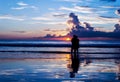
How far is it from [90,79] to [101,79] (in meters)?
0.53

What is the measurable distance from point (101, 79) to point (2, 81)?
4495mm

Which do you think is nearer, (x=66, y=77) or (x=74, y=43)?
(x=66, y=77)

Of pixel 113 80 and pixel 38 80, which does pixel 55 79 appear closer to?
pixel 38 80

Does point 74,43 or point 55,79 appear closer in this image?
point 55,79

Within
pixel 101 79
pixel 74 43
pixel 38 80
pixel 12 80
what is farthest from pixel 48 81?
pixel 74 43

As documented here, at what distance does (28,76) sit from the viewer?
16609mm

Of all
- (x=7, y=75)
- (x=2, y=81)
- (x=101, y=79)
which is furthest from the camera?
(x=7, y=75)

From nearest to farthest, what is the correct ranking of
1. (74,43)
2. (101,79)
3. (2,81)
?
(2,81), (101,79), (74,43)

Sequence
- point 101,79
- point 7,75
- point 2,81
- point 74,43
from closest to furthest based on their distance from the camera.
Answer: point 2,81, point 101,79, point 7,75, point 74,43

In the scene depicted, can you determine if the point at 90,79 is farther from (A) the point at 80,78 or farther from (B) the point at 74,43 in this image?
(B) the point at 74,43

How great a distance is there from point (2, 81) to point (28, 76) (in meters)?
2.02

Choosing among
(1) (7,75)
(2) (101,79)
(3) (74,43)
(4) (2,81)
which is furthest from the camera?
(3) (74,43)

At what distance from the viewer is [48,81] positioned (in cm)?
1491

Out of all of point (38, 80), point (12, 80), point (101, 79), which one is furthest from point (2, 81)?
point (101, 79)
